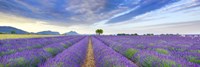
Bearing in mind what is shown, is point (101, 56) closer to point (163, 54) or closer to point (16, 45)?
point (163, 54)

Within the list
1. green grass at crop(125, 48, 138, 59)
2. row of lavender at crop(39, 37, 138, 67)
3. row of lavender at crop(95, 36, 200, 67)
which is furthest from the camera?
green grass at crop(125, 48, 138, 59)

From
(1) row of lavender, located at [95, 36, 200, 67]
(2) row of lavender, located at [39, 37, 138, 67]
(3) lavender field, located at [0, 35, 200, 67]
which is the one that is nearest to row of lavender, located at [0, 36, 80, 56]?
(3) lavender field, located at [0, 35, 200, 67]

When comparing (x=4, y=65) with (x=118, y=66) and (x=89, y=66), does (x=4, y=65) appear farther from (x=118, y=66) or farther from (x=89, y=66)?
→ (x=89, y=66)

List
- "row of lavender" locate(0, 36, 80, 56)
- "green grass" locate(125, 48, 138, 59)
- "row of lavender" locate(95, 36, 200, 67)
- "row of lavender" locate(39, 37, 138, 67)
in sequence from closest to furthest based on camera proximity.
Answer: "row of lavender" locate(39, 37, 138, 67), "row of lavender" locate(95, 36, 200, 67), "row of lavender" locate(0, 36, 80, 56), "green grass" locate(125, 48, 138, 59)

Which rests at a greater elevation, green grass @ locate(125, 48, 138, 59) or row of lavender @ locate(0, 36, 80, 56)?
row of lavender @ locate(0, 36, 80, 56)

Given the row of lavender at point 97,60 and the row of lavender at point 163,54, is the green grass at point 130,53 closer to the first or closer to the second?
the row of lavender at point 163,54

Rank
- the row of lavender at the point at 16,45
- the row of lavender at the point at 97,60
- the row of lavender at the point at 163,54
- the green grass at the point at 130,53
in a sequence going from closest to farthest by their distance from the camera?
the row of lavender at the point at 97,60
the row of lavender at the point at 163,54
the row of lavender at the point at 16,45
the green grass at the point at 130,53

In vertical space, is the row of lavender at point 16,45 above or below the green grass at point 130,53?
above

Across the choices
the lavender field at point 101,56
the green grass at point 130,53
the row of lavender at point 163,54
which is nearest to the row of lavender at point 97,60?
the lavender field at point 101,56

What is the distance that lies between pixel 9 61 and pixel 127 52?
5974 millimetres

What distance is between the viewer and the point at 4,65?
154 inches

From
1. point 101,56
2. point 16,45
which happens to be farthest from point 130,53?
point 16,45

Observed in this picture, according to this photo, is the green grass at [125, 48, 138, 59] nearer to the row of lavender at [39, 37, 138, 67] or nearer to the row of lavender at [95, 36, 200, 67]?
the row of lavender at [95, 36, 200, 67]

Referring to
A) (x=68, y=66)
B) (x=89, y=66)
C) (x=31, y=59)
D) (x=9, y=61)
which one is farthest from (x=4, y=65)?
(x=89, y=66)
